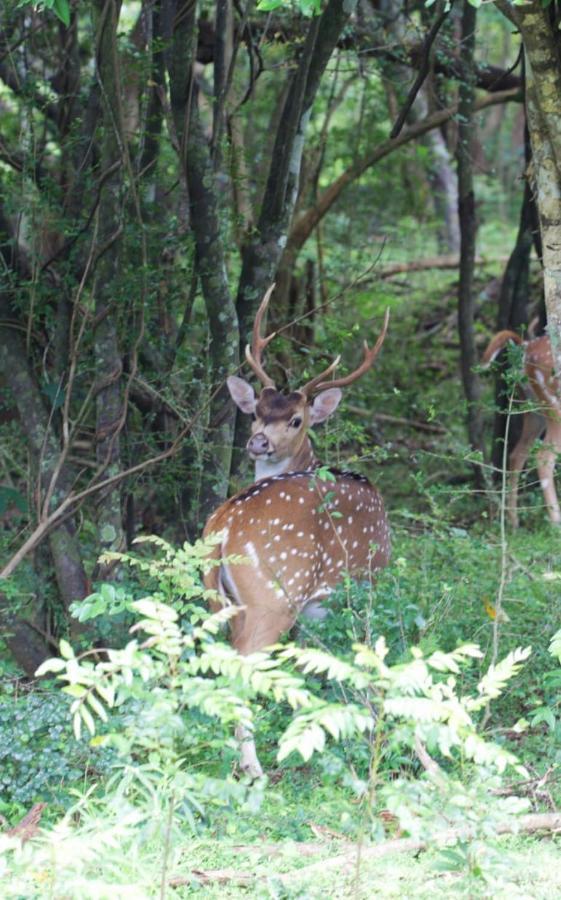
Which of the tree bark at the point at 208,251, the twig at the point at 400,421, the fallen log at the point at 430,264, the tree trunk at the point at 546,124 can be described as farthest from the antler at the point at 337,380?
the fallen log at the point at 430,264

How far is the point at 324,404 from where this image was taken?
22.6 feet

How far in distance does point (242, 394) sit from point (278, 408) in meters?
0.20

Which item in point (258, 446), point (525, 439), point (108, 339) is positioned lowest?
point (525, 439)

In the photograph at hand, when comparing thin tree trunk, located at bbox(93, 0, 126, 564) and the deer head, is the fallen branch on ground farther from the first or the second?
the deer head

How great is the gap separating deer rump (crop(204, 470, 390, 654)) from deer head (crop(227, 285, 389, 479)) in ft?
1.86

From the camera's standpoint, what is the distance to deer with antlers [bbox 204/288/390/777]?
5480 mm

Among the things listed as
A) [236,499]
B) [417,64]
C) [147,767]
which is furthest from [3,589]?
[417,64]

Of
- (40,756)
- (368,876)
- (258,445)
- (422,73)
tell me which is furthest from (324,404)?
(368,876)

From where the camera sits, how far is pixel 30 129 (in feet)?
20.7

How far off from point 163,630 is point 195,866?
39.1 inches

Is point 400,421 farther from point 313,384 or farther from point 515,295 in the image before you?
point 313,384

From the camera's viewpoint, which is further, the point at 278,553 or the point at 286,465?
the point at 286,465

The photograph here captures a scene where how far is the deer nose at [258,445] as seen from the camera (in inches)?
251

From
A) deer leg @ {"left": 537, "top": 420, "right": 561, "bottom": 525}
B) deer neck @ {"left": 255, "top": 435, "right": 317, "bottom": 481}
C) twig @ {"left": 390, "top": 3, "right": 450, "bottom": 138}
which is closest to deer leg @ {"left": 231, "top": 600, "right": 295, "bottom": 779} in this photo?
deer neck @ {"left": 255, "top": 435, "right": 317, "bottom": 481}
